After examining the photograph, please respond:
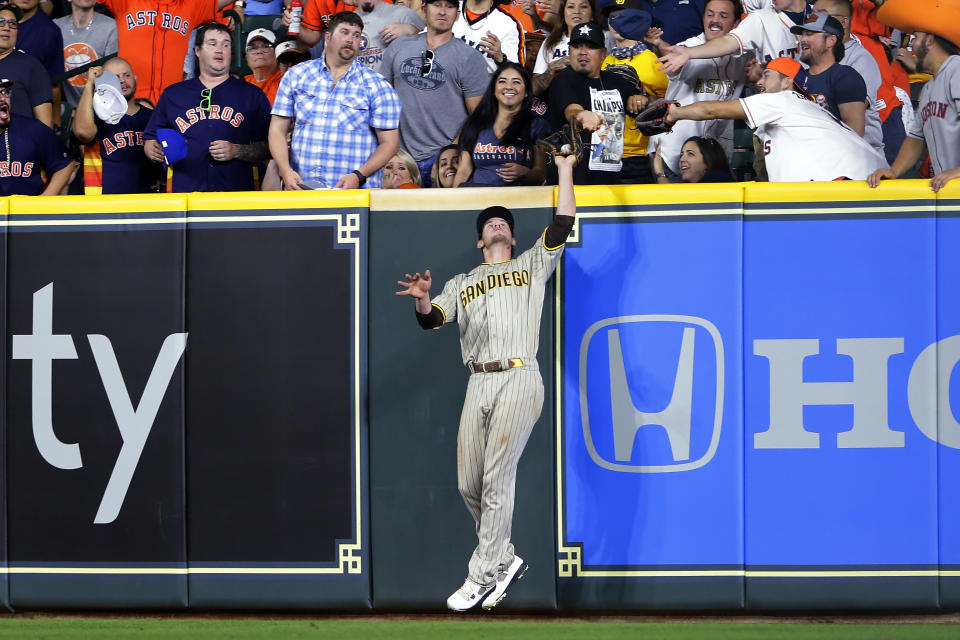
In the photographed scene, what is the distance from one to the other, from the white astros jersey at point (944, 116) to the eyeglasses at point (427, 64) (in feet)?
11.5

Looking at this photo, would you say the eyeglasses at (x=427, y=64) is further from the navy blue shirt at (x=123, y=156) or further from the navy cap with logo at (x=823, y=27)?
the navy cap with logo at (x=823, y=27)

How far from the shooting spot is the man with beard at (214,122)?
7.15 metres

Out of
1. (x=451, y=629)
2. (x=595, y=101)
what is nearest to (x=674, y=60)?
(x=595, y=101)

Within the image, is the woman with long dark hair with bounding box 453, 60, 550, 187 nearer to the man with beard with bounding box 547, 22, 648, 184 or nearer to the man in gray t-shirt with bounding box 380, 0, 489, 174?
the man with beard with bounding box 547, 22, 648, 184

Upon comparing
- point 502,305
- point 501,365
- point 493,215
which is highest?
point 493,215

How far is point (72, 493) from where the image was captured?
252 inches

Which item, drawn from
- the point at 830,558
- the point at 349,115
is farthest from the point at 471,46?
the point at 830,558

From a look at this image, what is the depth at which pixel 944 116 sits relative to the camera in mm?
6332

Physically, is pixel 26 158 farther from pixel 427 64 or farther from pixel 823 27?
pixel 823 27

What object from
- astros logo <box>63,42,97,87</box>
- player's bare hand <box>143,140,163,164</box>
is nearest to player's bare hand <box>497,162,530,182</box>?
player's bare hand <box>143,140,163,164</box>

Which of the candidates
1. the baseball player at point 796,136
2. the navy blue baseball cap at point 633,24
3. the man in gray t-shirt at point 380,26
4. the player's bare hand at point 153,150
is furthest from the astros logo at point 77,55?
the baseball player at point 796,136

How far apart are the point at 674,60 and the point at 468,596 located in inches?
148

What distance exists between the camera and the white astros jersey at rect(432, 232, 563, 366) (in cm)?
580

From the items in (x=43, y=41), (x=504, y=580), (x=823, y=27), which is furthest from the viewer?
(x=43, y=41)
